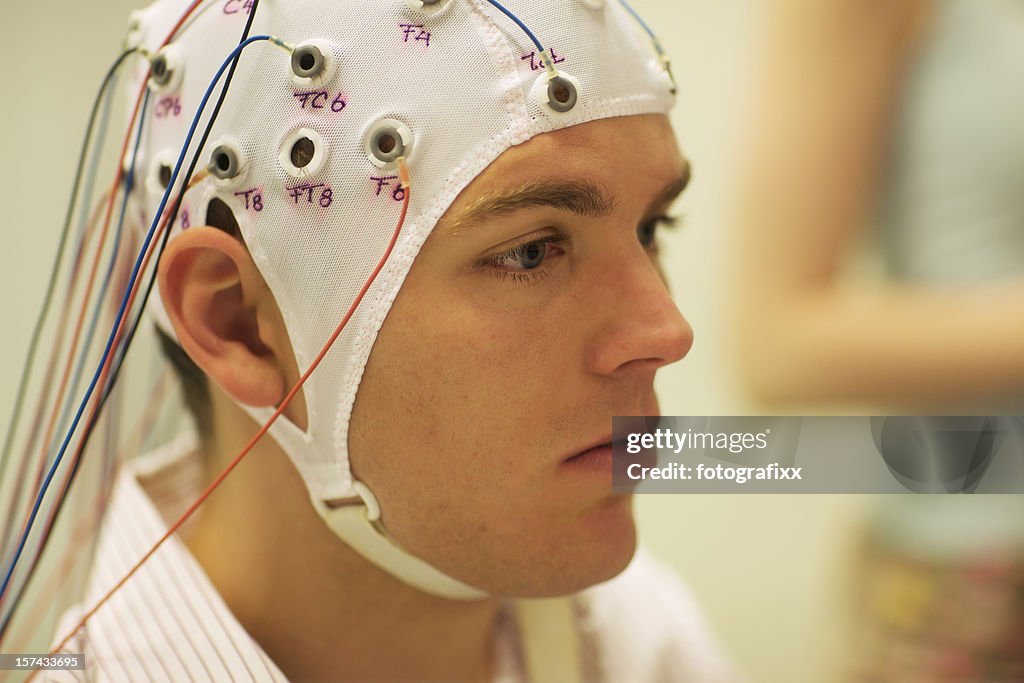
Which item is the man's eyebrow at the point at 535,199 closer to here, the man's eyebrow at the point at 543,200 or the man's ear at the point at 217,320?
the man's eyebrow at the point at 543,200

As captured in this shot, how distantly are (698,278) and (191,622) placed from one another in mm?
1013

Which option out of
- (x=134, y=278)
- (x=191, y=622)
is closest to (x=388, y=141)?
(x=134, y=278)

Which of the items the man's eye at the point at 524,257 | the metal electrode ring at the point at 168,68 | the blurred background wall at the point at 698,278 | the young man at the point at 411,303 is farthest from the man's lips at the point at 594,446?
the metal electrode ring at the point at 168,68

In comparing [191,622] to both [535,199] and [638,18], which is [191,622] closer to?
[535,199]

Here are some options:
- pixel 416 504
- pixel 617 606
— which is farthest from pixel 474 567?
pixel 617 606

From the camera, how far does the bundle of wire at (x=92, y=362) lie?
85cm

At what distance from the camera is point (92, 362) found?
1218 millimetres

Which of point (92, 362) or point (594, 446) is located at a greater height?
point (92, 362)

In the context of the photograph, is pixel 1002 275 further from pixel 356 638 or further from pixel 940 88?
pixel 356 638

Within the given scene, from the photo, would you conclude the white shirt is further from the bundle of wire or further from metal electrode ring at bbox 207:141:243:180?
metal electrode ring at bbox 207:141:243:180

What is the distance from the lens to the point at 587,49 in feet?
2.78

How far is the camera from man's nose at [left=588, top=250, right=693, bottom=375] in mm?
845

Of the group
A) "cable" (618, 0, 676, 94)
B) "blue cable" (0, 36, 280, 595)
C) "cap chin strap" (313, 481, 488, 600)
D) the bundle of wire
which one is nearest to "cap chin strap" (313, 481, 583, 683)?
"cap chin strap" (313, 481, 488, 600)

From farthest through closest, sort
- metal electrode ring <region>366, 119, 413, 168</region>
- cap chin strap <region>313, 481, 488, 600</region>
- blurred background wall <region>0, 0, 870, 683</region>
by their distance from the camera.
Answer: blurred background wall <region>0, 0, 870, 683</region> < cap chin strap <region>313, 481, 488, 600</region> < metal electrode ring <region>366, 119, 413, 168</region>
